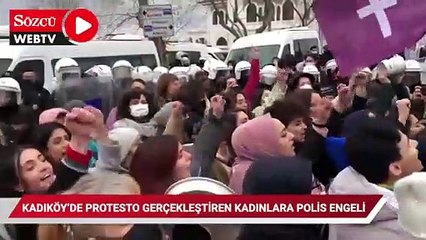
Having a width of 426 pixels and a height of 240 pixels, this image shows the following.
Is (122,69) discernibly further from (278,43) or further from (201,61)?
(278,43)

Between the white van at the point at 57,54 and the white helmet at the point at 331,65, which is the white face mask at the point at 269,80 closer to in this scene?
the white helmet at the point at 331,65

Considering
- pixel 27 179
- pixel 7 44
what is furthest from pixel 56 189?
pixel 7 44

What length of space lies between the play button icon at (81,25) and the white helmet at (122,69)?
216mm

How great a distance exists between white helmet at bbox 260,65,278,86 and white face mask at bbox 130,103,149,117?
482 mm

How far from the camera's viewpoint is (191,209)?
3471 millimetres

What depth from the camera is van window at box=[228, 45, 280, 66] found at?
3609 mm

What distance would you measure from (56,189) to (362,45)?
1133 mm

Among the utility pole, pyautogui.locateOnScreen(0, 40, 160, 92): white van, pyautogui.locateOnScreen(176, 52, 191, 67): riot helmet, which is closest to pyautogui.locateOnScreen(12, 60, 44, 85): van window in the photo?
pyautogui.locateOnScreen(0, 40, 160, 92): white van

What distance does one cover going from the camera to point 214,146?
382 cm

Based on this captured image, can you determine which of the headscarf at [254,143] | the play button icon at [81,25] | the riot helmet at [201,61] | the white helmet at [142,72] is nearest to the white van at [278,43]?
the riot helmet at [201,61]

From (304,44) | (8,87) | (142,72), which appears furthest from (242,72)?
(8,87)

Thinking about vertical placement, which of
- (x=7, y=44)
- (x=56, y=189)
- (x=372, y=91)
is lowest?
(x=56, y=189)

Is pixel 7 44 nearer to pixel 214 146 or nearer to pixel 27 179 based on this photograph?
pixel 27 179

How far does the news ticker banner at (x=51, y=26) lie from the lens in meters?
3.50
